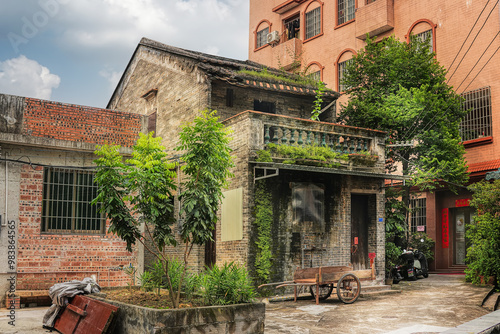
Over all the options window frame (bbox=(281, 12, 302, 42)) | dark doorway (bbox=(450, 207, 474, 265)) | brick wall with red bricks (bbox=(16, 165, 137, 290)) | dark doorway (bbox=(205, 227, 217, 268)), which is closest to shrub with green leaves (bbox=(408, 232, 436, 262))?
dark doorway (bbox=(450, 207, 474, 265))

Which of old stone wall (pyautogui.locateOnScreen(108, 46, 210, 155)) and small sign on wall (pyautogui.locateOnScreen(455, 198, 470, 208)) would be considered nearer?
old stone wall (pyautogui.locateOnScreen(108, 46, 210, 155))

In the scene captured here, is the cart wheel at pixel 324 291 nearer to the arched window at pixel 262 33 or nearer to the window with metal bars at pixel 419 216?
the window with metal bars at pixel 419 216

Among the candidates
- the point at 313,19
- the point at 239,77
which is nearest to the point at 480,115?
the point at 239,77

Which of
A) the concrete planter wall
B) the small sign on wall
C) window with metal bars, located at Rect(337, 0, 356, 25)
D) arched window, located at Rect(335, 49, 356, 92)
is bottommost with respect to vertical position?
the concrete planter wall

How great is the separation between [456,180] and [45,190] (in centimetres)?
1331

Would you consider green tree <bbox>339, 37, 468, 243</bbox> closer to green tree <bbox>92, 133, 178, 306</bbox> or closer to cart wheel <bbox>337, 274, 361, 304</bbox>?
cart wheel <bbox>337, 274, 361, 304</bbox>

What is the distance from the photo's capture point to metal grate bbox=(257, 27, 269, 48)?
31000 millimetres

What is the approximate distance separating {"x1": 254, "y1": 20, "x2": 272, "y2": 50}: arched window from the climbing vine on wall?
1784 centimetres

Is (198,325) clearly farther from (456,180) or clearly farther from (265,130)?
(456,180)

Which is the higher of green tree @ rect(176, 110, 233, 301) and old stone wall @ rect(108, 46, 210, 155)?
old stone wall @ rect(108, 46, 210, 155)

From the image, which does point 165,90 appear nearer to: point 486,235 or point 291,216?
point 291,216

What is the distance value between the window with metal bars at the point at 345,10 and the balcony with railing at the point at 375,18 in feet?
3.43

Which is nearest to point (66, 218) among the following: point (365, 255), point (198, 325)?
point (198, 325)

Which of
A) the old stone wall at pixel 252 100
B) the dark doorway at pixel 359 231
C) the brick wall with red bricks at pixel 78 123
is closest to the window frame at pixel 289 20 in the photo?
the old stone wall at pixel 252 100
